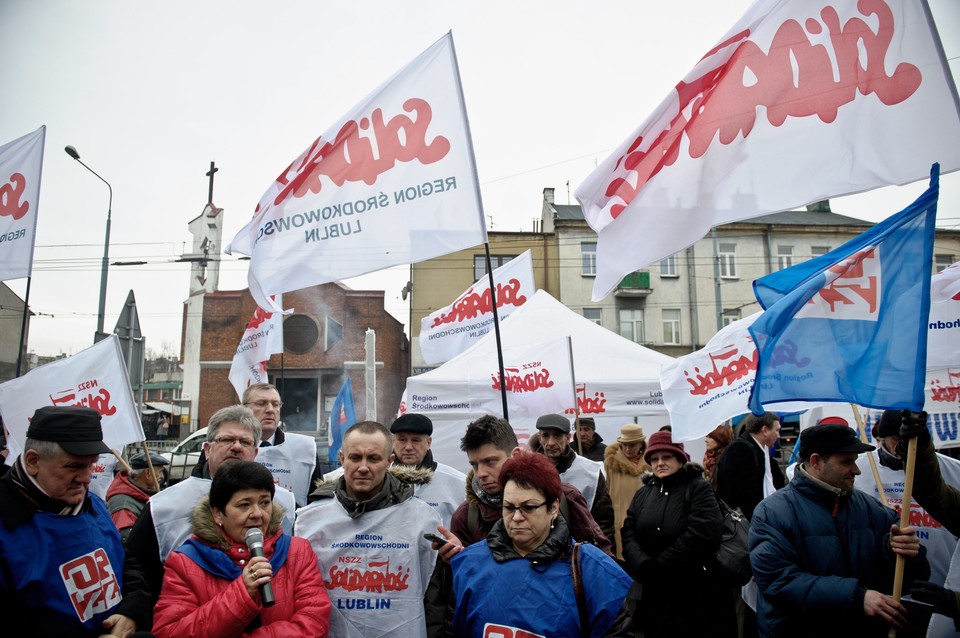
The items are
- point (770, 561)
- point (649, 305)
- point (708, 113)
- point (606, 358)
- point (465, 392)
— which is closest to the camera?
point (770, 561)

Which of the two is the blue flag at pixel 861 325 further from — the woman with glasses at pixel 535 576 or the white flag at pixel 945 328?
the white flag at pixel 945 328

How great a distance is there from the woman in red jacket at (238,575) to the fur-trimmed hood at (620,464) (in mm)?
3776

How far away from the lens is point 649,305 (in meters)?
35.0

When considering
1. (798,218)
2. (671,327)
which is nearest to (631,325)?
(671,327)

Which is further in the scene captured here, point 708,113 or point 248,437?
point 708,113

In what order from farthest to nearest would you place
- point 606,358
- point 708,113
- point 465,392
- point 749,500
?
point 606,358 < point 465,392 < point 749,500 < point 708,113

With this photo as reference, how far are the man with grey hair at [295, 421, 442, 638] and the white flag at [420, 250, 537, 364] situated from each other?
23.5 ft

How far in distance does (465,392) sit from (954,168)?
21.8 feet

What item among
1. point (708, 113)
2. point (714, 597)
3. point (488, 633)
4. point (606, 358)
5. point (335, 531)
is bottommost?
point (714, 597)

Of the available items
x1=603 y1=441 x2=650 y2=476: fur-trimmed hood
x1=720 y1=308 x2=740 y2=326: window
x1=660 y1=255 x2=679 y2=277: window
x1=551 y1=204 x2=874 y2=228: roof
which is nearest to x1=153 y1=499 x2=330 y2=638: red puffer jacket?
x1=603 y1=441 x2=650 y2=476: fur-trimmed hood

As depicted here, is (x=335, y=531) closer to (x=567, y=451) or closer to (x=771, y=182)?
(x=567, y=451)

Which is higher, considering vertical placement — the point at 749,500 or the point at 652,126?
the point at 652,126

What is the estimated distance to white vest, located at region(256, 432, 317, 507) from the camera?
5.40 m

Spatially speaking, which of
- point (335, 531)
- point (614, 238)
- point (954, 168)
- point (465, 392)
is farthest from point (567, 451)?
point (465, 392)
